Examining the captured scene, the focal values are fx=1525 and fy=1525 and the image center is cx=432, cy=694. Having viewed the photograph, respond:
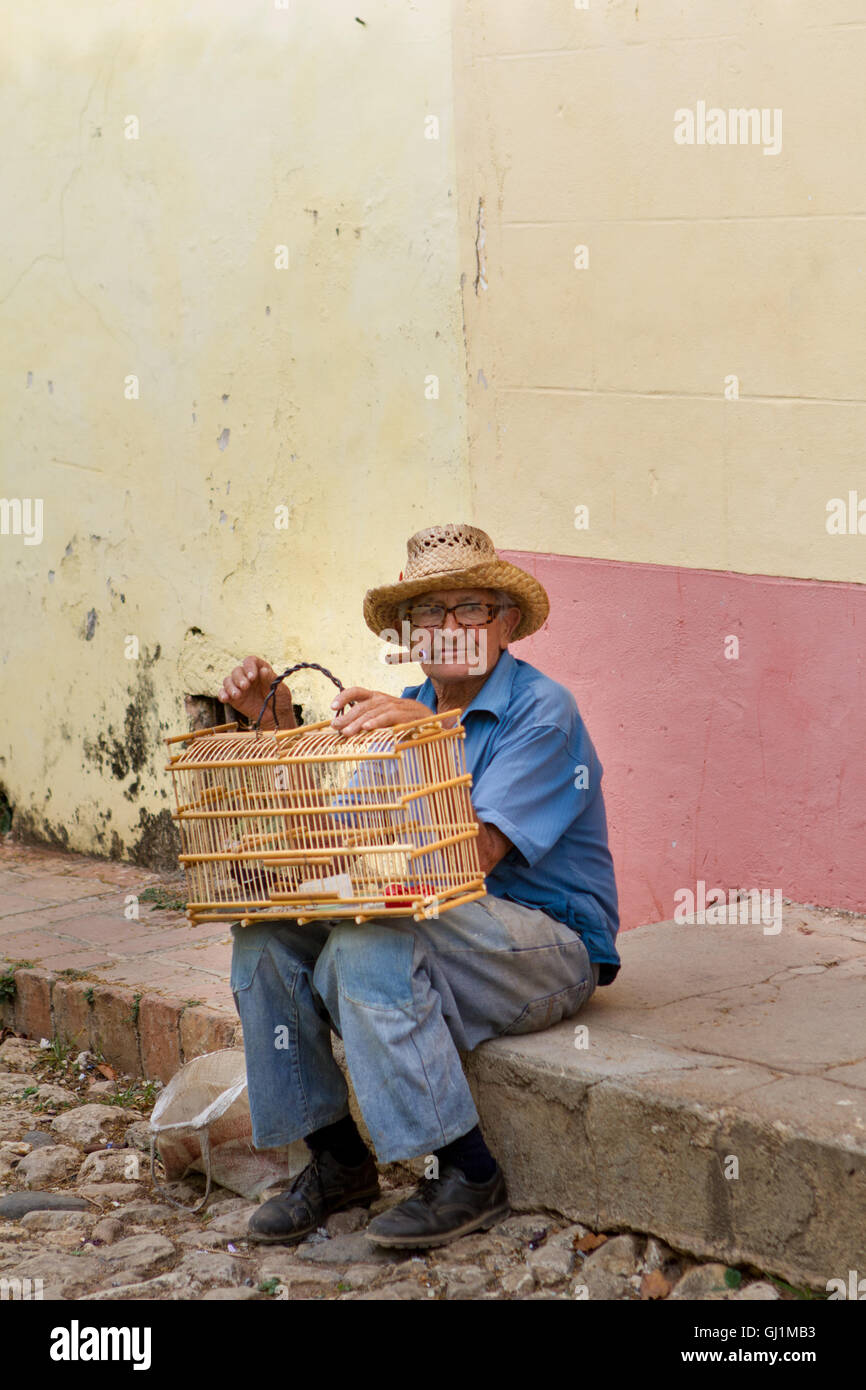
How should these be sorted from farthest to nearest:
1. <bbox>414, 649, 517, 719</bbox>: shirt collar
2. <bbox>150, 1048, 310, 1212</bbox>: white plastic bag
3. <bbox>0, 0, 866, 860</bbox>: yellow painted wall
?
<bbox>0, 0, 866, 860</bbox>: yellow painted wall, <bbox>150, 1048, 310, 1212</bbox>: white plastic bag, <bbox>414, 649, 517, 719</bbox>: shirt collar

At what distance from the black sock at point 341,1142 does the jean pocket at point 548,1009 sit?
0.41m

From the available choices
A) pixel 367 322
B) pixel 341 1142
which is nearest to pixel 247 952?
pixel 341 1142

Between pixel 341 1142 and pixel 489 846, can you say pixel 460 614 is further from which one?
pixel 341 1142

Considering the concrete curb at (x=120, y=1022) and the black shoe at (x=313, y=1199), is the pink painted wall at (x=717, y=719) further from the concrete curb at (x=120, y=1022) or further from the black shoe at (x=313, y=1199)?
the black shoe at (x=313, y=1199)

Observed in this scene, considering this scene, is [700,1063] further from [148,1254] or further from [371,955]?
[148,1254]

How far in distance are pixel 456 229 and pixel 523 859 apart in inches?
93.5

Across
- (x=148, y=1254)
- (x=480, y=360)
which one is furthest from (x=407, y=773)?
(x=480, y=360)

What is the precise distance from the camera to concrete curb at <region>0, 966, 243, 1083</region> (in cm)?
438

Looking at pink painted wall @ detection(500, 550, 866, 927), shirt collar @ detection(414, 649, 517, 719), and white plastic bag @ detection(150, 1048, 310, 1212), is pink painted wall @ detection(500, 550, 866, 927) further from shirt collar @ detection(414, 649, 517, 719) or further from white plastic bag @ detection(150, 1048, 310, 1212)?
white plastic bag @ detection(150, 1048, 310, 1212)

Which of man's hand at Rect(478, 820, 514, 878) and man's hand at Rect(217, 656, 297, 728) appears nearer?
man's hand at Rect(478, 820, 514, 878)

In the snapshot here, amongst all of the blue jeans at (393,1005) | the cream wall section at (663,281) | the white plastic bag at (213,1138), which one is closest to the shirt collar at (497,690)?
the blue jeans at (393,1005)

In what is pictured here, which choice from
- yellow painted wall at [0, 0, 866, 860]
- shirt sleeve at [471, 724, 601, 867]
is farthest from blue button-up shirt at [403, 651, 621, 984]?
yellow painted wall at [0, 0, 866, 860]

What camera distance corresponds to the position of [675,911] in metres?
4.48

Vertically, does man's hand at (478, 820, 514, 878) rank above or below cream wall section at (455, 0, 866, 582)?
below
